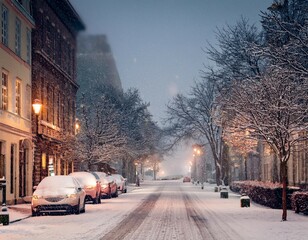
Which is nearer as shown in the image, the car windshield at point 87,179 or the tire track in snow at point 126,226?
the tire track in snow at point 126,226

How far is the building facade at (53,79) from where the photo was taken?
3938cm

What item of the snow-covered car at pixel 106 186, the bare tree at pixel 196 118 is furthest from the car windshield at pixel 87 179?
the bare tree at pixel 196 118

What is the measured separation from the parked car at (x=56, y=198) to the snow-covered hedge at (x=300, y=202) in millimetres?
8477

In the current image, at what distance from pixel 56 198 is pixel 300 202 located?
930 cm

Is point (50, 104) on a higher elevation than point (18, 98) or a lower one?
higher

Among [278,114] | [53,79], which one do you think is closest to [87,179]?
[53,79]

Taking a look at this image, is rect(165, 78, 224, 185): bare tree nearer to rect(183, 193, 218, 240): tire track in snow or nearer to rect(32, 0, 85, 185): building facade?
rect(32, 0, 85, 185): building facade

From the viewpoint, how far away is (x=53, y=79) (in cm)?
4472

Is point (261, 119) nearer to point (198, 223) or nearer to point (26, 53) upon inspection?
point (198, 223)

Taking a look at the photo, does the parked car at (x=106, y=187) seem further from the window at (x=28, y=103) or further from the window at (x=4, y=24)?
the window at (x=4, y=24)

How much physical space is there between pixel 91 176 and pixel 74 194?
30.7 feet

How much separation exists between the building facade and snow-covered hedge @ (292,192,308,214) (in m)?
14.2

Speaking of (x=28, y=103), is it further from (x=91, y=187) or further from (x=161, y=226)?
(x=161, y=226)

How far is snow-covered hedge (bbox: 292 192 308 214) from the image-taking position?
24.3 meters
